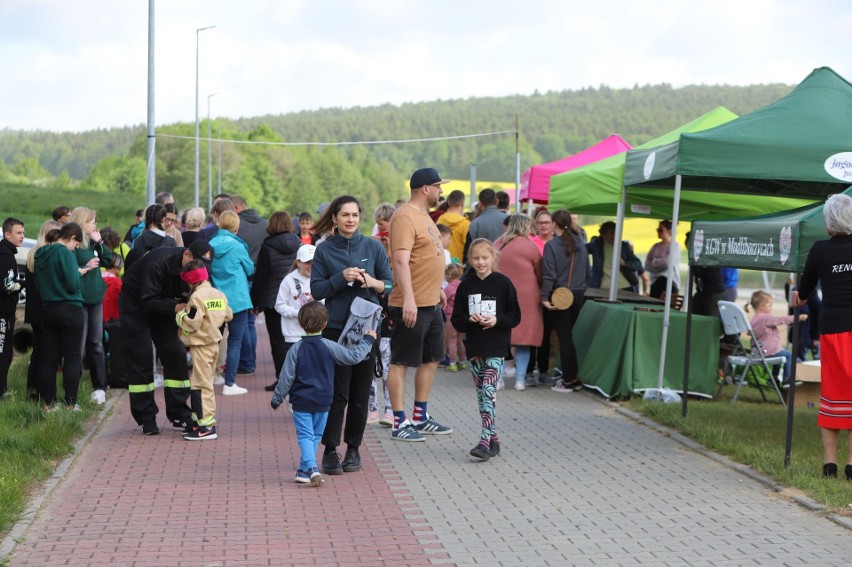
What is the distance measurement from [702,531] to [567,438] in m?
3.23

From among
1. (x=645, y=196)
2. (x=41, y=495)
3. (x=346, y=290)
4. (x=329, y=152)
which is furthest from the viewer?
(x=329, y=152)

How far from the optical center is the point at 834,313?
Result: 7.89 m

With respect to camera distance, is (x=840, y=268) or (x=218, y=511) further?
(x=840, y=268)

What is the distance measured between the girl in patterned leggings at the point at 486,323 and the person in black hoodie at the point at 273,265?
3572 mm

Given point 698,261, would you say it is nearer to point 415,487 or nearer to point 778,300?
point 415,487

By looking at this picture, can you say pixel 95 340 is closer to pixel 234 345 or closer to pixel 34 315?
pixel 34 315

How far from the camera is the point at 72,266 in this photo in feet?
32.8

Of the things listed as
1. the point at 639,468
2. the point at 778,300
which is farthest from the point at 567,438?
the point at 778,300

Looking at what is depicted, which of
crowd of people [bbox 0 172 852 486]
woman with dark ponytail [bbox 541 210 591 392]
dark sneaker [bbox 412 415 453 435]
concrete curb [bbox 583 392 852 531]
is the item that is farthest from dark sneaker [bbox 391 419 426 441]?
woman with dark ponytail [bbox 541 210 591 392]

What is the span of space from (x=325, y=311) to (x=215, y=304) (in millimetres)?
2030

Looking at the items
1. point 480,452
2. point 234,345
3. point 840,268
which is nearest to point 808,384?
point 840,268

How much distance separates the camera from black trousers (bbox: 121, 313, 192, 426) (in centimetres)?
943

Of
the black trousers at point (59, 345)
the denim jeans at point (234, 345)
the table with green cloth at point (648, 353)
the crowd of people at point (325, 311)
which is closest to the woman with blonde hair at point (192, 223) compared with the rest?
the crowd of people at point (325, 311)

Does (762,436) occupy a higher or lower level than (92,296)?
lower
